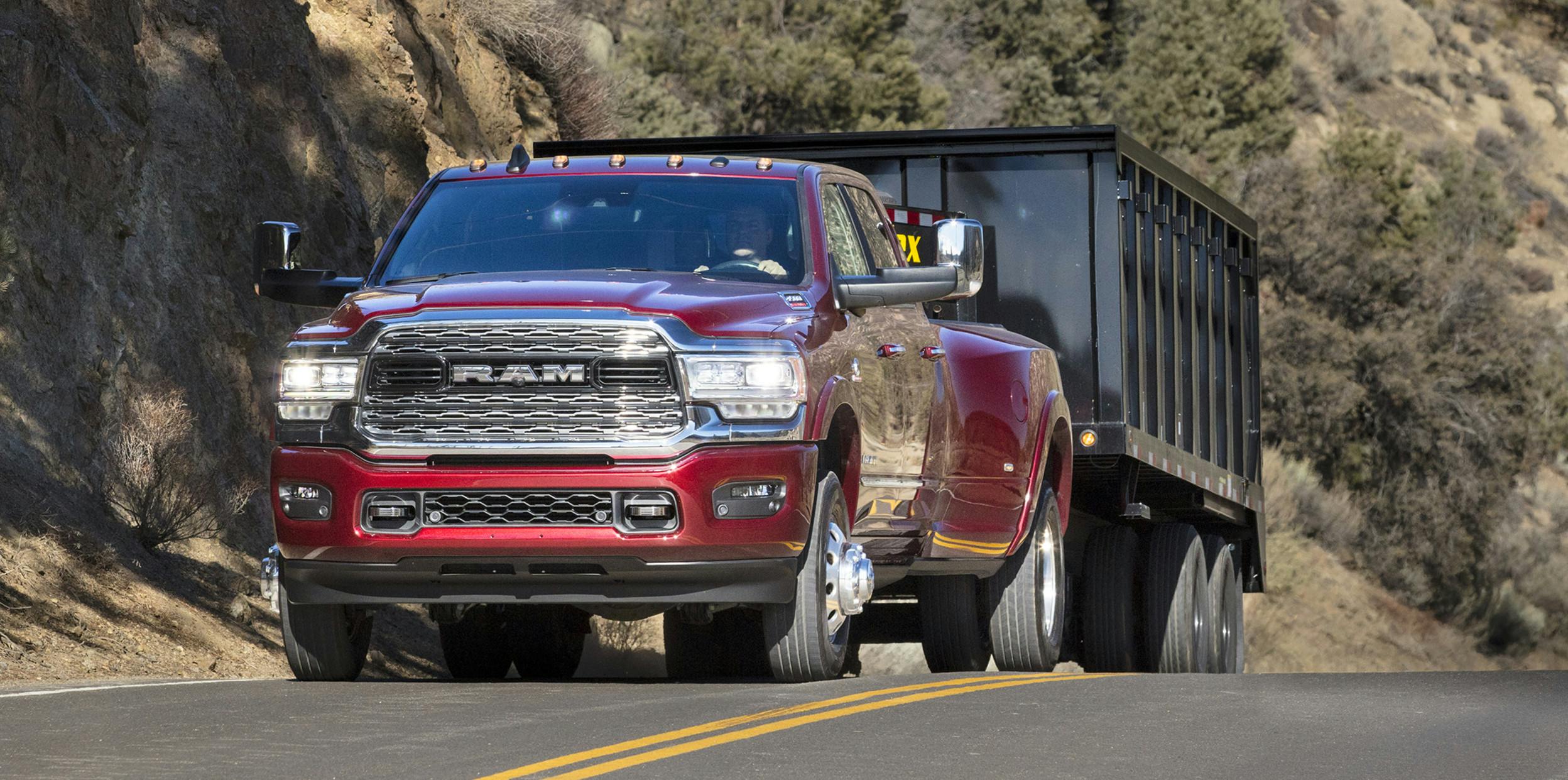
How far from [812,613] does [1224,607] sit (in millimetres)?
9950

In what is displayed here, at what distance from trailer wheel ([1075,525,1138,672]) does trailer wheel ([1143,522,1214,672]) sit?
25 centimetres

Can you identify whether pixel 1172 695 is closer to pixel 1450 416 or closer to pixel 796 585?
pixel 796 585

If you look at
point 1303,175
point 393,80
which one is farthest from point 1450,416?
point 393,80

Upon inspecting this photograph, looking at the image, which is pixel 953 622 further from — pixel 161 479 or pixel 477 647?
pixel 161 479

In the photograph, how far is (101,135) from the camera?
63.5 feet

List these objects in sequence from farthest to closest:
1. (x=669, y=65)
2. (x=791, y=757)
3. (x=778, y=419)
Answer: (x=669, y=65), (x=778, y=419), (x=791, y=757)

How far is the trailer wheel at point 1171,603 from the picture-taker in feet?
57.2

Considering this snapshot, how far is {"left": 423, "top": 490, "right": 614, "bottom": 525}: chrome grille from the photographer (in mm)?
9586

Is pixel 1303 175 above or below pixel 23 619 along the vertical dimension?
below

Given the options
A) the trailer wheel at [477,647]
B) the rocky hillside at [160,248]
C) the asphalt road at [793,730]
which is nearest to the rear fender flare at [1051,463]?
the asphalt road at [793,730]

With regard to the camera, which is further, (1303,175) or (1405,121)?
(1405,121)

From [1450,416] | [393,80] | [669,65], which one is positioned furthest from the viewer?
[669,65]

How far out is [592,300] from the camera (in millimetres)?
9719

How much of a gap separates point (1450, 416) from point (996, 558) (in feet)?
111
